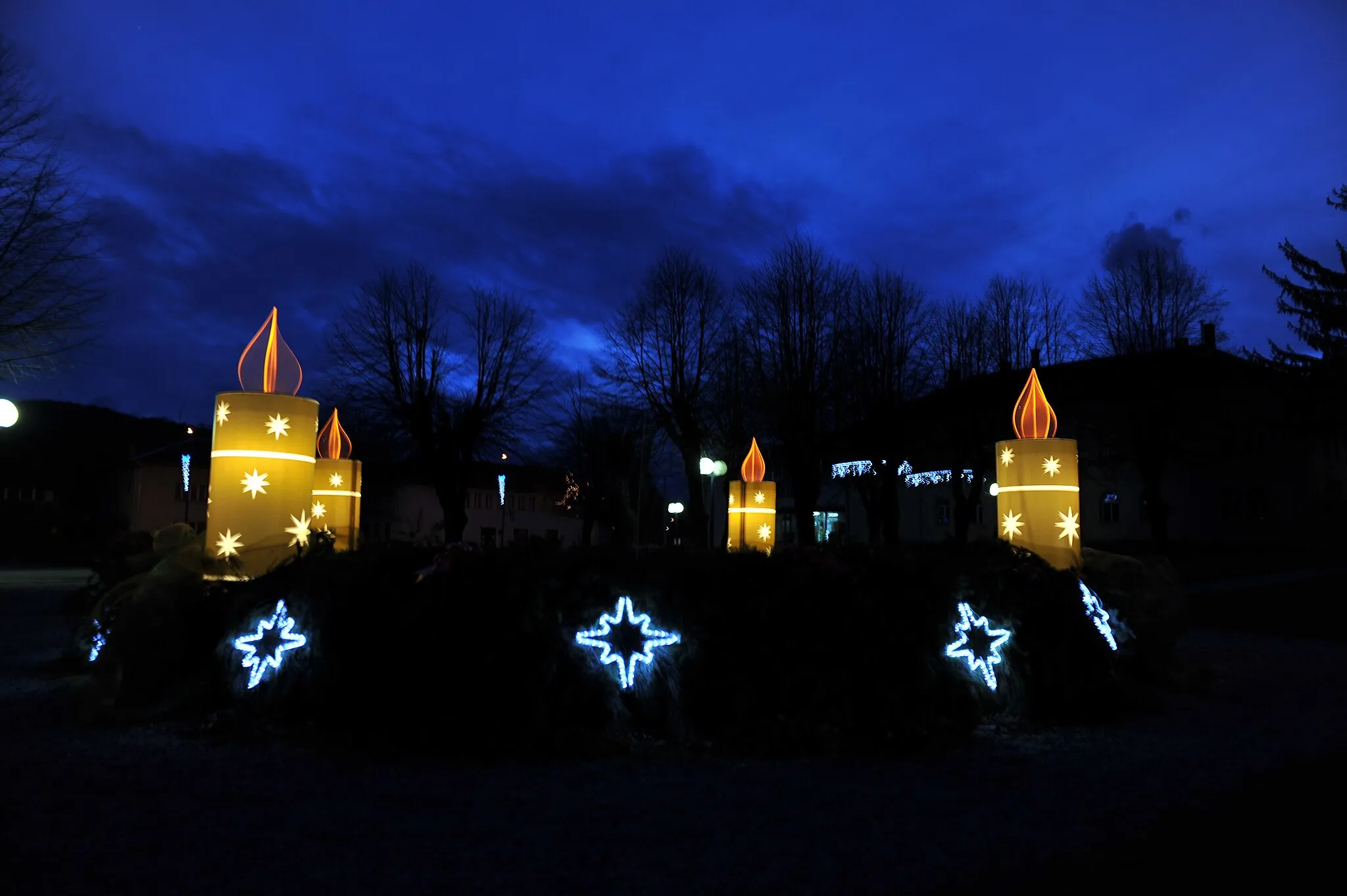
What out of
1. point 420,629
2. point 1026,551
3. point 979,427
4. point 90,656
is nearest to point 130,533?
point 90,656

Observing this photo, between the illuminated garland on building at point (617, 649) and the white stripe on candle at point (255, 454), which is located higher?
the white stripe on candle at point (255, 454)

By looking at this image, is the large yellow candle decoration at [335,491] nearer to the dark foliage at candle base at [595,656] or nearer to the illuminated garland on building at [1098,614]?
the dark foliage at candle base at [595,656]

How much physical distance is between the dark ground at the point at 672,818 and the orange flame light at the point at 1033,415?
4.79 m

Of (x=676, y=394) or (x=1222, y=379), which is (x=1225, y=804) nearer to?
(x=676, y=394)

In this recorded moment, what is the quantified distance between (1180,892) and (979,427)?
3047cm

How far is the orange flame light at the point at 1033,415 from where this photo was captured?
11789 millimetres

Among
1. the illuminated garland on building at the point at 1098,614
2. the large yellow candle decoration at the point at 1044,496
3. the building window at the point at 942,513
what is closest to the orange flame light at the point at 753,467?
the large yellow candle decoration at the point at 1044,496

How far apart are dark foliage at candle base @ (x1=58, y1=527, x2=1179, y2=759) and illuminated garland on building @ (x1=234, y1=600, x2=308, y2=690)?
0.23 ft

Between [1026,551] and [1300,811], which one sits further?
[1026,551]

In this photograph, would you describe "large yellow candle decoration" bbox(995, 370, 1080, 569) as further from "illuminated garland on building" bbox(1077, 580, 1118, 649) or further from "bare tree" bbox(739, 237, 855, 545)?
"bare tree" bbox(739, 237, 855, 545)

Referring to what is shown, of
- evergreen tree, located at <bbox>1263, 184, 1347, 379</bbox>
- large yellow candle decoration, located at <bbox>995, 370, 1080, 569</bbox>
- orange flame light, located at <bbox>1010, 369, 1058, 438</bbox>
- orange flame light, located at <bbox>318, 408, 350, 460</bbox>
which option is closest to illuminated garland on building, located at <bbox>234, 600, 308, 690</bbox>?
large yellow candle decoration, located at <bbox>995, 370, 1080, 569</bbox>

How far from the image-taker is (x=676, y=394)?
29.7m

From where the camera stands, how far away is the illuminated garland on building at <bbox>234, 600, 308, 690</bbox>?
23.9 ft

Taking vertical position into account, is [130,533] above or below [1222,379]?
below
